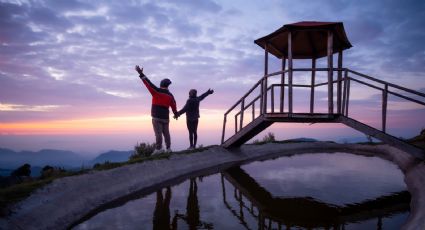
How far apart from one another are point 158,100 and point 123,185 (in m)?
3.79

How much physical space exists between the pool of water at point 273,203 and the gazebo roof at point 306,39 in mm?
4770

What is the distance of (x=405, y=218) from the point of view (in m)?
6.13

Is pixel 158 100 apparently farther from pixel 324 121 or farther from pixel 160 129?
pixel 324 121

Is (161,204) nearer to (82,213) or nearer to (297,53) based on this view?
(82,213)

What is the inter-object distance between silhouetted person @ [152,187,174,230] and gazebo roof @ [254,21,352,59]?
671 cm

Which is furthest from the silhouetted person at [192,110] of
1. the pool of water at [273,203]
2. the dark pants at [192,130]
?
the pool of water at [273,203]

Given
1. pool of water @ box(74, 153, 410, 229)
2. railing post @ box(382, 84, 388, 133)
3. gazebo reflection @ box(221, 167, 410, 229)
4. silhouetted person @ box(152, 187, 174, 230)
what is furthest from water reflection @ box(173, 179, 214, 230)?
railing post @ box(382, 84, 388, 133)

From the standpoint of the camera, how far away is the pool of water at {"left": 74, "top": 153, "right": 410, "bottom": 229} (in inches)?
233

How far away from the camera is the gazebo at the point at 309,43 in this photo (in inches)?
397

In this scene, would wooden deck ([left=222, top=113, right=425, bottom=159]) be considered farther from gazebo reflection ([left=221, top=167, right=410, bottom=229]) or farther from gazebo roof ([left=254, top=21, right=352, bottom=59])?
gazebo roof ([left=254, top=21, right=352, bottom=59])

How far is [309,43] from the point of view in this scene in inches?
491

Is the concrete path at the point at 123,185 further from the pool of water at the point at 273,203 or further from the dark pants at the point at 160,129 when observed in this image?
the dark pants at the point at 160,129

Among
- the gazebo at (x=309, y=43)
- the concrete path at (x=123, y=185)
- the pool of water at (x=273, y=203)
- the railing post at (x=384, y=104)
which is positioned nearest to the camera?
the concrete path at (x=123, y=185)

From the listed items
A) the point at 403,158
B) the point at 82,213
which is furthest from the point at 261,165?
the point at 82,213
